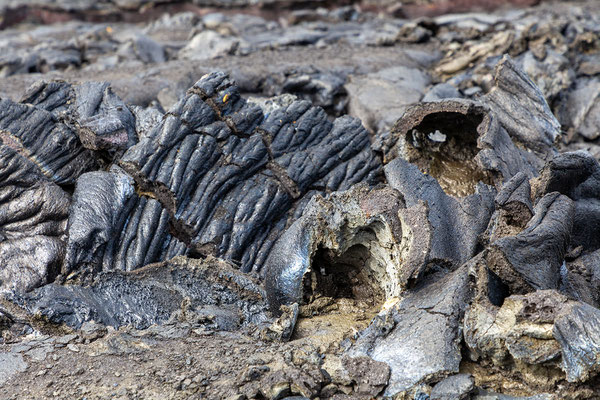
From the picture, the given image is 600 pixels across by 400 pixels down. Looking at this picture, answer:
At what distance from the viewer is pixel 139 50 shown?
9.84 meters

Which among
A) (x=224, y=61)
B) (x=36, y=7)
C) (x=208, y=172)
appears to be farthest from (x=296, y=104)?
(x=36, y=7)

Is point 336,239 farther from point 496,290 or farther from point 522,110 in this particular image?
point 522,110

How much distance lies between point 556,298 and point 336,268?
5.69 feet

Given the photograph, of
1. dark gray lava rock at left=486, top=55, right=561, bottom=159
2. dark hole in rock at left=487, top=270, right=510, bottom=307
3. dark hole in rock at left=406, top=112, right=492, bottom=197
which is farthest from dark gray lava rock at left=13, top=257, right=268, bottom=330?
dark gray lava rock at left=486, top=55, right=561, bottom=159

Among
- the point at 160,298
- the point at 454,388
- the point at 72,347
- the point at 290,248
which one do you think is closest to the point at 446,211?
the point at 290,248

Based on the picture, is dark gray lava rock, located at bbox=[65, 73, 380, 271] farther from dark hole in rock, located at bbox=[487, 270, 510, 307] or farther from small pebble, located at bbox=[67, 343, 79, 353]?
dark hole in rock, located at bbox=[487, 270, 510, 307]

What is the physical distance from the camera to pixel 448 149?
19.5ft

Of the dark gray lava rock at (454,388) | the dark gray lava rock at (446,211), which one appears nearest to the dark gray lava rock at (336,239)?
the dark gray lava rock at (446,211)

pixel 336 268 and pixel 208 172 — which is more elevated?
pixel 208 172

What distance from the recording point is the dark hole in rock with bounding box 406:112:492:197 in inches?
223

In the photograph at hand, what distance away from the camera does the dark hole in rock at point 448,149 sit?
18.6ft

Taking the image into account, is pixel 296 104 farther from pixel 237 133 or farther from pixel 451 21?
pixel 451 21

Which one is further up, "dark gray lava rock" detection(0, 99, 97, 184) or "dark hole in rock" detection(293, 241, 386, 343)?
"dark gray lava rock" detection(0, 99, 97, 184)

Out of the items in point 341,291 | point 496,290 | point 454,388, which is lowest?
point 341,291
